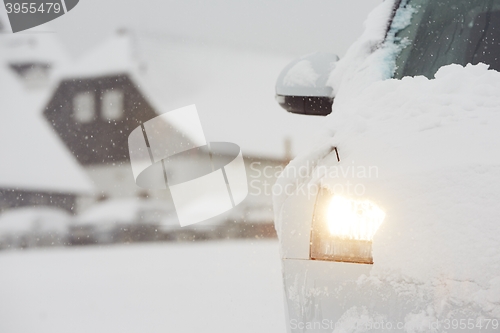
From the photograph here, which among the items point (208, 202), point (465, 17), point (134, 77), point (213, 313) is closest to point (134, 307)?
point (213, 313)

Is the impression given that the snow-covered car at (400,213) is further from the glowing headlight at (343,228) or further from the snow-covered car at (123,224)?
the snow-covered car at (123,224)

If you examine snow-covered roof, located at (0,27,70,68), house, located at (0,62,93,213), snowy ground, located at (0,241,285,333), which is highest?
snow-covered roof, located at (0,27,70,68)

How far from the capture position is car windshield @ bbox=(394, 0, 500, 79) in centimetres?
219

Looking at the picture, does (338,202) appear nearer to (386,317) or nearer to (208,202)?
(386,317)

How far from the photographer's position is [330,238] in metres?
1.34

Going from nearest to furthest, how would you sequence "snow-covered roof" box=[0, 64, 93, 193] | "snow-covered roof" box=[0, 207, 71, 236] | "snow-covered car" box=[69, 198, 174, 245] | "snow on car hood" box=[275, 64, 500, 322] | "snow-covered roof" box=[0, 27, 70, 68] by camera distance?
1. "snow on car hood" box=[275, 64, 500, 322]
2. "snow-covered car" box=[69, 198, 174, 245]
3. "snow-covered roof" box=[0, 207, 71, 236]
4. "snow-covered roof" box=[0, 64, 93, 193]
5. "snow-covered roof" box=[0, 27, 70, 68]

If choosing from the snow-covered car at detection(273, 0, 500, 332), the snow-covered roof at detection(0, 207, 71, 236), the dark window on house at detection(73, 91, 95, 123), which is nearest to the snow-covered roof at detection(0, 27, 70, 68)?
the dark window on house at detection(73, 91, 95, 123)

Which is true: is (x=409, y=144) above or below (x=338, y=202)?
above

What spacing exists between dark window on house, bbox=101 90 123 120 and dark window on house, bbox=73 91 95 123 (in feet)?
2.34

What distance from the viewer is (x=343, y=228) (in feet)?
4.37

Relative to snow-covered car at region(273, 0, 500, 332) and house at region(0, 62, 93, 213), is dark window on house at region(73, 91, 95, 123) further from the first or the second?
snow-covered car at region(273, 0, 500, 332)

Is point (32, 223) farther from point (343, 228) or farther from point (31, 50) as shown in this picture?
point (31, 50)

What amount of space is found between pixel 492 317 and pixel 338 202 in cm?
51

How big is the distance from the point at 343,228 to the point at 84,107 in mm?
24702
